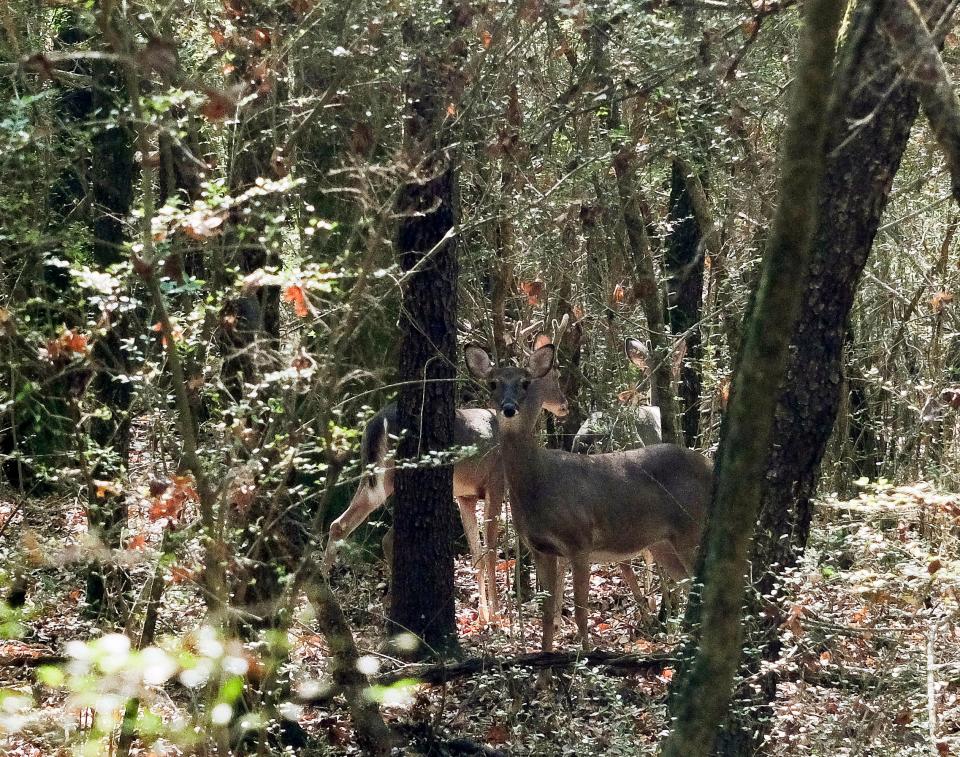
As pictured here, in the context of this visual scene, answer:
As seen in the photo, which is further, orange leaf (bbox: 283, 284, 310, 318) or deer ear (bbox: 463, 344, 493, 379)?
deer ear (bbox: 463, 344, 493, 379)

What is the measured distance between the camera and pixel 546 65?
10.6m

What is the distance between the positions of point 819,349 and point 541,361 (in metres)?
3.87

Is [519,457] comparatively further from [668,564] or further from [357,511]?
[357,511]

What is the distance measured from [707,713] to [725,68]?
18.5ft

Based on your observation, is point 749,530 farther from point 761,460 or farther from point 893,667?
point 893,667

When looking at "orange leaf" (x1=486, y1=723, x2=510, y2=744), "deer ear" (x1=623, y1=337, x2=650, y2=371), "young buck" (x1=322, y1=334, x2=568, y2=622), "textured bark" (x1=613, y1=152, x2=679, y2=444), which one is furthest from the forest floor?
"deer ear" (x1=623, y1=337, x2=650, y2=371)

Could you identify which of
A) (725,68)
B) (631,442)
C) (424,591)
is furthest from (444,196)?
(631,442)

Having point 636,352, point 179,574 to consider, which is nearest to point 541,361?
point 636,352

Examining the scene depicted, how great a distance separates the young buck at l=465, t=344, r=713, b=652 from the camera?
9.76 m

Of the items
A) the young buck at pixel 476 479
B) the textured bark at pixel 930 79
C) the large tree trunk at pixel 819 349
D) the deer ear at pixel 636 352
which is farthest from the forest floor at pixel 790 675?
the deer ear at pixel 636 352

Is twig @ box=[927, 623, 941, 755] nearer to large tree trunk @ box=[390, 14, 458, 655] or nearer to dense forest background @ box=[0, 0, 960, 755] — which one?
dense forest background @ box=[0, 0, 960, 755]

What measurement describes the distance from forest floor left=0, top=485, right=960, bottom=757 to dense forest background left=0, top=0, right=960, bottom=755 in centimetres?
4

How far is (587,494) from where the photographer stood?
1002 cm

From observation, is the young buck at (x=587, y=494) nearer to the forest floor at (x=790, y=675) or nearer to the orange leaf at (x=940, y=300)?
the forest floor at (x=790, y=675)
